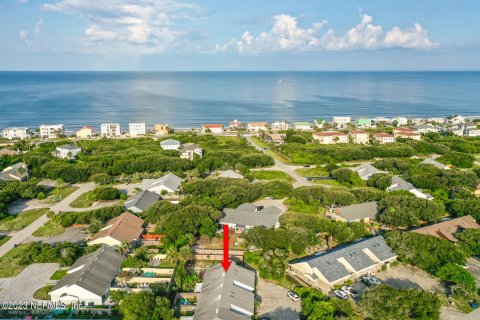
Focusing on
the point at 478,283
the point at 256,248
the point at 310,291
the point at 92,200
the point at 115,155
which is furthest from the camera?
the point at 115,155

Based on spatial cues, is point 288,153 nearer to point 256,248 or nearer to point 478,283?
point 256,248

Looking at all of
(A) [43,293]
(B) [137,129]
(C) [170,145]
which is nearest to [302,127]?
(C) [170,145]

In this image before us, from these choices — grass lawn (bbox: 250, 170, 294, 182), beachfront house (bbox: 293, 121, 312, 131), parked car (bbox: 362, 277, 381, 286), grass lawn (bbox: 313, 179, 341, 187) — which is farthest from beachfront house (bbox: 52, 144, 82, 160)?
parked car (bbox: 362, 277, 381, 286)

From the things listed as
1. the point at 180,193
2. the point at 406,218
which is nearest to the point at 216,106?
the point at 180,193

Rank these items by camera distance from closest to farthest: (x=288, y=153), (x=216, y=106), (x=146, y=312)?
(x=146, y=312) < (x=288, y=153) < (x=216, y=106)

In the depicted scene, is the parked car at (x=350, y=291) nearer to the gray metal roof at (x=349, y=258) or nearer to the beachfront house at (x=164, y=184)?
the gray metal roof at (x=349, y=258)

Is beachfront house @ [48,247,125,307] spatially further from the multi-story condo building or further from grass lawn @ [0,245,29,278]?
the multi-story condo building
